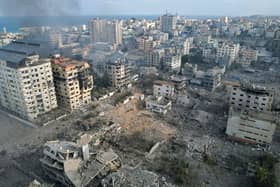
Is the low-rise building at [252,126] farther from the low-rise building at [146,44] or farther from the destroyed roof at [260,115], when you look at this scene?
the low-rise building at [146,44]

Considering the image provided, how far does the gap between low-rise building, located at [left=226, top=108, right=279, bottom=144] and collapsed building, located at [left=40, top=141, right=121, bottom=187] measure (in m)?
5.99

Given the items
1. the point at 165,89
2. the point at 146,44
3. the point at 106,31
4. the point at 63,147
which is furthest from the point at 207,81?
the point at 106,31

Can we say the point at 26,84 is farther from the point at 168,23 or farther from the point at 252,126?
the point at 168,23

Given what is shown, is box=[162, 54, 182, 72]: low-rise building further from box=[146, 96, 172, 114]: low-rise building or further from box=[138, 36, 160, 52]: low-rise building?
box=[146, 96, 172, 114]: low-rise building

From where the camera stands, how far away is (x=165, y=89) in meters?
16.2

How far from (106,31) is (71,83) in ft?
85.7

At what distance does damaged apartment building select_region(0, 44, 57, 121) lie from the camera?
1226 cm

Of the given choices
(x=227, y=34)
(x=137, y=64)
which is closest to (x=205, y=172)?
(x=137, y=64)

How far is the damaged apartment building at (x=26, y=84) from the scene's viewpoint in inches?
483

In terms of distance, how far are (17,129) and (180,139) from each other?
28.4 ft

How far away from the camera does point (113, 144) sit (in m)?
10.8

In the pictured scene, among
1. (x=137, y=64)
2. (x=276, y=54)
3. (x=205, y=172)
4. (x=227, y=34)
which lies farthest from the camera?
(x=227, y=34)

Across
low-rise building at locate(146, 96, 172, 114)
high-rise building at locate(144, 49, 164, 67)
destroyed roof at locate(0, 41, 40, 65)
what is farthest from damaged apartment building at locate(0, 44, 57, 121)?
high-rise building at locate(144, 49, 164, 67)

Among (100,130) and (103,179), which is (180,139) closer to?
(100,130)
